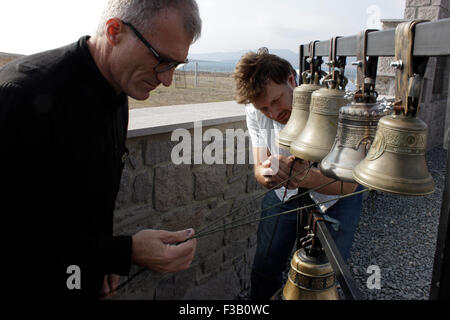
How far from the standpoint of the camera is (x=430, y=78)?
27.0 ft

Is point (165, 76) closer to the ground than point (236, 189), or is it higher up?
higher up

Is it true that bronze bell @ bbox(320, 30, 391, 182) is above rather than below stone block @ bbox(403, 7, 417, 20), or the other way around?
below

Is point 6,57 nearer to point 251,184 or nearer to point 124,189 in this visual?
point 251,184

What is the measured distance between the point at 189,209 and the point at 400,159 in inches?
78.5

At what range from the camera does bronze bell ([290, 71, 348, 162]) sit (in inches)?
58.9

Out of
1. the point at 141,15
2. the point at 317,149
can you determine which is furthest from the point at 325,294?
the point at 141,15

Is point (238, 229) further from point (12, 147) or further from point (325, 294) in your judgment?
point (12, 147)

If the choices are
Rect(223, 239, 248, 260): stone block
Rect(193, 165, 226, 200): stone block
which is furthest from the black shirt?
Rect(223, 239, 248, 260): stone block

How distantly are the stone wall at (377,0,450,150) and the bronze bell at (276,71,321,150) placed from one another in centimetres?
628

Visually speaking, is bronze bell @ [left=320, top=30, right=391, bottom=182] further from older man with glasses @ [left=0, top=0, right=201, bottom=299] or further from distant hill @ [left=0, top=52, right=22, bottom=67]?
distant hill @ [left=0, top=52, right=22, bottom=67]

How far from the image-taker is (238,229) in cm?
350

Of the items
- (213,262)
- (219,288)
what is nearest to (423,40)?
(213,262)
